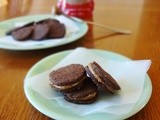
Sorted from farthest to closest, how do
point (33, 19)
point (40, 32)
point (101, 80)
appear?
point (33, 19) → point (40, 32) → point (101, 80)

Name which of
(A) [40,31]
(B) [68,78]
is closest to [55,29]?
(A) [40,31]

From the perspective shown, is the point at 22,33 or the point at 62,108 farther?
the point at 22,33

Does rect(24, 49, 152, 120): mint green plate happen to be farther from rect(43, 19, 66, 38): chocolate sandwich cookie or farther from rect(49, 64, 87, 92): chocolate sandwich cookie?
rect(43, 19, 66, 38): chocolate sandwich cookie

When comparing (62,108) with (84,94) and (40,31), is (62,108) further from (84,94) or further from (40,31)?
(40,31)

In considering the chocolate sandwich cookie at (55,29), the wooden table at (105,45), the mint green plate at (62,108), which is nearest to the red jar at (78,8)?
the wooden table at (105,45)

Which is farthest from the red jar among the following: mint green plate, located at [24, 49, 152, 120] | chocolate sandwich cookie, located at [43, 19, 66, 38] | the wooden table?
mint green plate, located at [24, 49, 152, 120]

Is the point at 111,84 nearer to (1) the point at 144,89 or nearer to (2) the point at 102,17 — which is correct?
(1) the point at 144,89

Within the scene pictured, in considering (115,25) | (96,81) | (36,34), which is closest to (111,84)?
(96,81)
